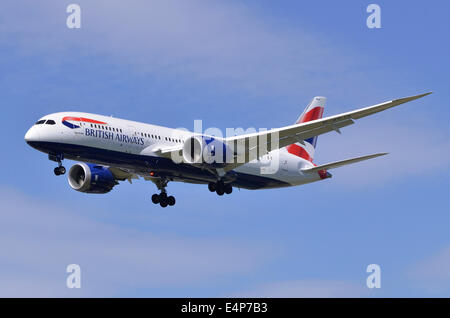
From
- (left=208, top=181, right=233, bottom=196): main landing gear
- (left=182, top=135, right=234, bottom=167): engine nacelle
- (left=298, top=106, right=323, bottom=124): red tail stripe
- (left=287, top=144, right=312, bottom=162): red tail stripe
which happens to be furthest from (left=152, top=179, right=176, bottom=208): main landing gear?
(left=298, top=106, right=323, bottom=124): red tail stripe

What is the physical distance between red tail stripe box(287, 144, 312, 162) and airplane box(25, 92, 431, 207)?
0.32ft

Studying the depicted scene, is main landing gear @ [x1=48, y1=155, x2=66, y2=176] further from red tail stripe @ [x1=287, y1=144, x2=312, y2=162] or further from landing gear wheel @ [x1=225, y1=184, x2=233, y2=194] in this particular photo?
red tail stripe @ [x1=287, y1=144, x2=312, y2=162]

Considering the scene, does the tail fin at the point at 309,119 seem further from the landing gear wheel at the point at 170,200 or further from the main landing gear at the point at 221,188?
the landing gear wheel at the point at 170,200

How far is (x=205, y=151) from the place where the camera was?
50812mm

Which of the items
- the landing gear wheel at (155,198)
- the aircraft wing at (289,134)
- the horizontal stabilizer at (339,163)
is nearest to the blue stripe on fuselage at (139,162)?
the aircraft wing at (289,134)

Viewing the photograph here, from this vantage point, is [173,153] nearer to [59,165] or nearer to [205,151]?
[205,151]

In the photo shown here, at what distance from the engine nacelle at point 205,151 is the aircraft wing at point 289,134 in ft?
4.35

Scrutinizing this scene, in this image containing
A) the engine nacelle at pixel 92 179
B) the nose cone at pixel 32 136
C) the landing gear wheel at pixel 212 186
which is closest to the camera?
the nose cone at pixel 32 136

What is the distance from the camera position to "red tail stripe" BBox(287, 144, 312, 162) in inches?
2338

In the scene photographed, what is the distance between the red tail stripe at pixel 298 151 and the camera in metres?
59.4

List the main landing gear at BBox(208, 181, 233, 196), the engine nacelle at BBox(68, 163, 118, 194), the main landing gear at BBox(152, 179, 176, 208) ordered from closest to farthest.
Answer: the main landing gear at BBox(208, 181, 233, 196)
the engine nacelle at BBox(68, 163, 118, 194)
the main landing gear at BBox(152, 179, 176, 208)

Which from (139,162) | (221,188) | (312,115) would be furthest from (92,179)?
(312,115)
